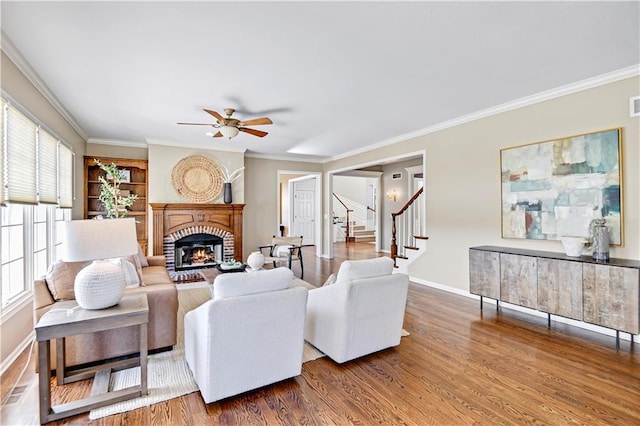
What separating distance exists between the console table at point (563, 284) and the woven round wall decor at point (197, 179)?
4.98 m

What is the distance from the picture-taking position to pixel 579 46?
2.66 m

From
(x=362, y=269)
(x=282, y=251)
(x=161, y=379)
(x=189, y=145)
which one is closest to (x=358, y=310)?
(x=362, y=269)

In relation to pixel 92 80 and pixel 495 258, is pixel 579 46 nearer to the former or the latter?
pixel 495 258

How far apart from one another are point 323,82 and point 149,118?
112 inches

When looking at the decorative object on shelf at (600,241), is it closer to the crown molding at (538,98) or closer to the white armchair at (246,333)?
the crown molding at (538,98)

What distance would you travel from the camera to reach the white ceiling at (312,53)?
2.18m

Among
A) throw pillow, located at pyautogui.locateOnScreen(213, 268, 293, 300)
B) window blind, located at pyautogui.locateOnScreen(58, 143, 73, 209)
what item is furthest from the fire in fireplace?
throw pillow, located at pyautogui.locateOnScreen(213, 268, 293, 300)

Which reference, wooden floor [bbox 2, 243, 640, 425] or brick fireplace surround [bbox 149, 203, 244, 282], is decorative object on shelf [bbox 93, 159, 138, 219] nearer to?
brick fireplace surround [bbox 149, 203, 244, 282]

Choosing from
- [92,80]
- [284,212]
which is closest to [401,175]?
[284,212]

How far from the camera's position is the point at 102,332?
8.30 feet

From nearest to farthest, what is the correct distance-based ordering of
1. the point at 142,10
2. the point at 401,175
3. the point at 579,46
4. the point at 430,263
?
the point at 142,10
the point at 579,46
the point at 430,263
the point at 401,175

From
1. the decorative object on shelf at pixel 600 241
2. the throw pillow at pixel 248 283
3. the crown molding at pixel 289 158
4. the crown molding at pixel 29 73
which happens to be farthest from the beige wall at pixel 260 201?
the decorative object on shelf at pixel 600 241

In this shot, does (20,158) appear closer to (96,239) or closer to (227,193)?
(96,239)

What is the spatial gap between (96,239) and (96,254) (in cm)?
10
